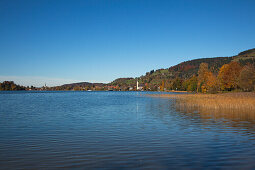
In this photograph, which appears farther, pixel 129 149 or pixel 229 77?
pixel 229 77

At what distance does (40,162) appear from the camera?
11.5 meters

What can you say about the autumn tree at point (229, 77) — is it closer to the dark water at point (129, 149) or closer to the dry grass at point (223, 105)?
the dry grass at point (223, 105)

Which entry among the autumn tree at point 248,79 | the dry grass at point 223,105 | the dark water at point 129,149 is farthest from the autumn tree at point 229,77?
the dark water at point 129,149

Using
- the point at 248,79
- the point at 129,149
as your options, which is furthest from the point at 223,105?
the point at 248,79

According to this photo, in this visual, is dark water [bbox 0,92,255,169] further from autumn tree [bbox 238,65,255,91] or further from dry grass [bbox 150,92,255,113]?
autumn tree [bbox 238,65,255,91]

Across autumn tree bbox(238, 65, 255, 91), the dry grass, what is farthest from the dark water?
autumn tree bbox(238, 65, 255, 91)

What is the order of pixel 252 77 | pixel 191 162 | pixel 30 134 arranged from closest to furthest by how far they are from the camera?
pixel 191 162, pixel 30 134, pixel 252 77

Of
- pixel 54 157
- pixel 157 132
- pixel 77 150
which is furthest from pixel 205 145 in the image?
pixel 54 157

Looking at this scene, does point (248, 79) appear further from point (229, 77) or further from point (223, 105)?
point (223, 105)

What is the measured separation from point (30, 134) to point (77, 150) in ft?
24.9

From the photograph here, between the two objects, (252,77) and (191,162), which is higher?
(252,77)

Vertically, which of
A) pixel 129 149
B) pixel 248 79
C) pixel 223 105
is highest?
pixel 248 79

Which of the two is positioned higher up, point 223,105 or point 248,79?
point 248,79

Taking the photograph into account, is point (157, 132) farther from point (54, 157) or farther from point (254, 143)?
point (54, 157)
